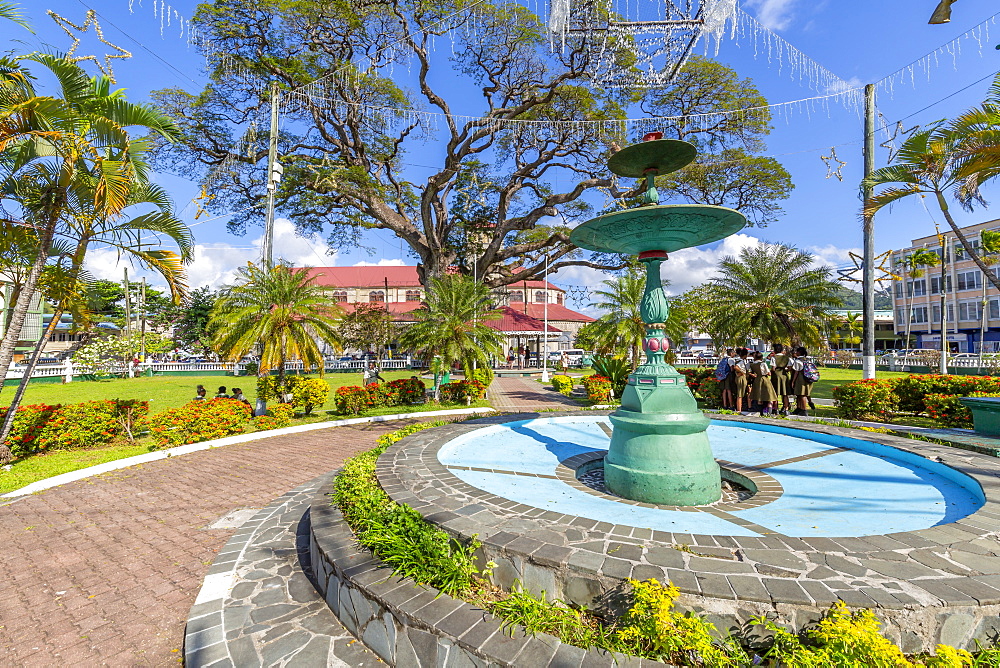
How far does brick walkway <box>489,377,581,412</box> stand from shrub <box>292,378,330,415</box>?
215 inches

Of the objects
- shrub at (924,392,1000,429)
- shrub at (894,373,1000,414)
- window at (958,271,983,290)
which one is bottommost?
shrub at (924,392,1000,429)

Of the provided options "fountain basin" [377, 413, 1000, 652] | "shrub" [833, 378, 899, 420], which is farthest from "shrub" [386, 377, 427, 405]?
"shrub" [833, 378, 899, 420]

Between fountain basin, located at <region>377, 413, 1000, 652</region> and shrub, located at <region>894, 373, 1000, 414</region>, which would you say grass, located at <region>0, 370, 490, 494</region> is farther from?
shrub, located at <region>894, 373, 1000, 414</region>

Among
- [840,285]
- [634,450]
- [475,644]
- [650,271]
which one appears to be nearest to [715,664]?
[475,644]

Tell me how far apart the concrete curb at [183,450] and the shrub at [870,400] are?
391 inches

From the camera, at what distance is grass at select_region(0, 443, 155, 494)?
6.63 meters

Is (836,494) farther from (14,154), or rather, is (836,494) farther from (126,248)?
(14,154)

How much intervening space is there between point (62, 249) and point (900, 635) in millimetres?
12131

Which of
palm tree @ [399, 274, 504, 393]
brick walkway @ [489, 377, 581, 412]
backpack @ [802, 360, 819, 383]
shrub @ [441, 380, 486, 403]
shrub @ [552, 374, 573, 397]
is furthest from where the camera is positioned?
shrub @ [552, 374, 573, 397]

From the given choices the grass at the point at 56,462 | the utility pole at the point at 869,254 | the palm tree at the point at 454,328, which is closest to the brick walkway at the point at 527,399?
the palm tree at the point at 454,328

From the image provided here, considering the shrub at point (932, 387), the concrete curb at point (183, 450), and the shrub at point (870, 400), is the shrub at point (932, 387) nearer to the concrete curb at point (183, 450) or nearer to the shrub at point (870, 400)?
the shrub at point (870, 400)

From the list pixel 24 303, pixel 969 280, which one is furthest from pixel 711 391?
pixel 969 280

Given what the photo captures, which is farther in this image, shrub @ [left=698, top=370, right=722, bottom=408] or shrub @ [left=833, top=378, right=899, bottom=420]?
shrub @ [left=698, top=370, right=722, bottom=408]

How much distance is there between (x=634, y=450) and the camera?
4727 millimetres
